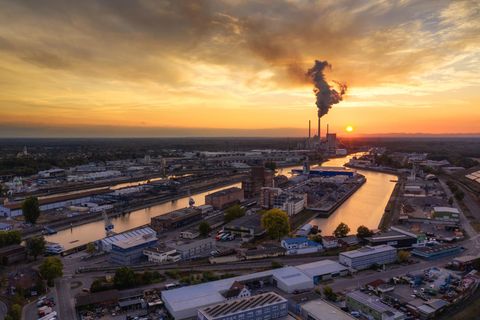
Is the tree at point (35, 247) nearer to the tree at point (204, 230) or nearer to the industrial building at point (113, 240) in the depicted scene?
the industrial building at point (113, 240)

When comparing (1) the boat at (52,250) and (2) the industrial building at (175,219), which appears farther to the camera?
(2) the industrial building at (175,219)

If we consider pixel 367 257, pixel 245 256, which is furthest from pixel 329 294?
pixel 245 256

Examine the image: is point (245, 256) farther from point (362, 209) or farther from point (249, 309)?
point (362, 209)

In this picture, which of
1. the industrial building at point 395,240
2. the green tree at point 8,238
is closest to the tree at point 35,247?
the green tree at point 8,238

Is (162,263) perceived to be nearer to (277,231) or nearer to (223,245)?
(223,245)

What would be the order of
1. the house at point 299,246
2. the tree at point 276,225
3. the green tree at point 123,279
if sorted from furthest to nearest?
the tree at point 276,225, the house at point 299,246, the green tree at point 123,279

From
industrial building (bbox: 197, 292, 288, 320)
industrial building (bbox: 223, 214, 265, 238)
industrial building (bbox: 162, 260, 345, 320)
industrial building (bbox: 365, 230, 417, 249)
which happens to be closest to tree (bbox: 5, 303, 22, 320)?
industrial building (bbox: 162, 260, 345, 320)

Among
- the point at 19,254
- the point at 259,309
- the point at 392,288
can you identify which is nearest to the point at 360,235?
the point at 392,288
